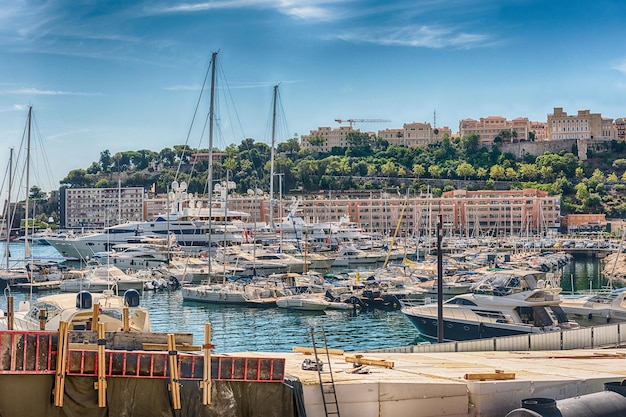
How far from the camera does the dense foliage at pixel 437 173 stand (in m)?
153

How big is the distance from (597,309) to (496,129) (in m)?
164

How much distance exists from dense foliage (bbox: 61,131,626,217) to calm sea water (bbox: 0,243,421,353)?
106 meters

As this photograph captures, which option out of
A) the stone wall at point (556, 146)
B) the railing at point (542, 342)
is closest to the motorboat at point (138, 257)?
the railing at point (542, 342)

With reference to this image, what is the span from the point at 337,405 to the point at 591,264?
252 ft

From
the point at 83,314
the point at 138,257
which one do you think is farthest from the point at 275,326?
the point at 138,257

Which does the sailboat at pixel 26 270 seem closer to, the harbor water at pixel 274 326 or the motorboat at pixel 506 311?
the harbor water at pixel 274 326

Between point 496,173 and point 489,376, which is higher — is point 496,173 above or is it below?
above

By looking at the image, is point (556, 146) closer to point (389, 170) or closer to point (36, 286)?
point (389, 170)

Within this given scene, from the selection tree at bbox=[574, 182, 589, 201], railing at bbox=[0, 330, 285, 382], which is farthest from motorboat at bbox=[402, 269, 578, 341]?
tree at bbox=[574, 182, 589, 201]

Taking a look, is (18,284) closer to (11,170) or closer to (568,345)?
(11,170)

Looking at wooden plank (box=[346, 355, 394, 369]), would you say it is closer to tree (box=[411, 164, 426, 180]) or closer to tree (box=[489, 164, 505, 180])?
tree (box=[489, 164, 505, 180])

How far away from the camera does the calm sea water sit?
1352 inches

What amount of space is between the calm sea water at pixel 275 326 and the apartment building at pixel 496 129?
151m

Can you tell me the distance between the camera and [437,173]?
555 feet
